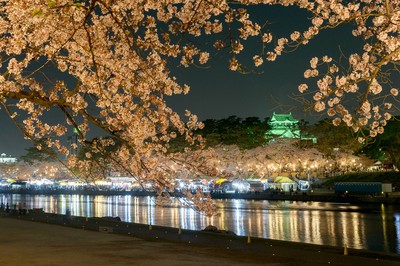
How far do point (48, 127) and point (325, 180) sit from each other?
66.0m

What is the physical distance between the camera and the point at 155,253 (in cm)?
1662

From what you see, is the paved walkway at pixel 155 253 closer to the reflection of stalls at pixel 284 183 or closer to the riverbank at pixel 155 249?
the riverbank at pixel 155 249

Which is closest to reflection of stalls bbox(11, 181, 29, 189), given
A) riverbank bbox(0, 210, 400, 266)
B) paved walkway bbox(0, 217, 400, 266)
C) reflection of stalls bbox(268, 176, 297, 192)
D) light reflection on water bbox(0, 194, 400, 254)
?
reflection of stalls bbox(268, 176, 297, 192)

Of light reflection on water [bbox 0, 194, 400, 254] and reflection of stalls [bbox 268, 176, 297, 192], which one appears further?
reflection of stalls [bbox 268, 176, 297, 192]

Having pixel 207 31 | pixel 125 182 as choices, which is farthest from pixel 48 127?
pixel 125 182

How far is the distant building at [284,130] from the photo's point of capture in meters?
70.6

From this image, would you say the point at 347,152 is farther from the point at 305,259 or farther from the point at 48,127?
the point at 48,127

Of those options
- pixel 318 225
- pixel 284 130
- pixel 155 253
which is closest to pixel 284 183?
pixel 318 225

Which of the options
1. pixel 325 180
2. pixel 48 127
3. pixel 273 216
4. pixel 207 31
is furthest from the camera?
pixel 325 180

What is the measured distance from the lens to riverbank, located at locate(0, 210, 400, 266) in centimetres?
1492

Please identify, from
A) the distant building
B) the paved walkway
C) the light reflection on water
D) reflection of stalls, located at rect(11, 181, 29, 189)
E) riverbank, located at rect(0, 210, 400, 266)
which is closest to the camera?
the paved walkway

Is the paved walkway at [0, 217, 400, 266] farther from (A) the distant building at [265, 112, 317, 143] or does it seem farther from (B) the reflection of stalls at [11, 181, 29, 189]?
A: (B) the reflection of stalls at [11, 181, 29, 189]

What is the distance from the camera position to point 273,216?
1508 inches

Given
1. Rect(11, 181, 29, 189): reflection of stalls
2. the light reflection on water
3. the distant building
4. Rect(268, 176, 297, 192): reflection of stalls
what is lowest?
the light reflection on water
